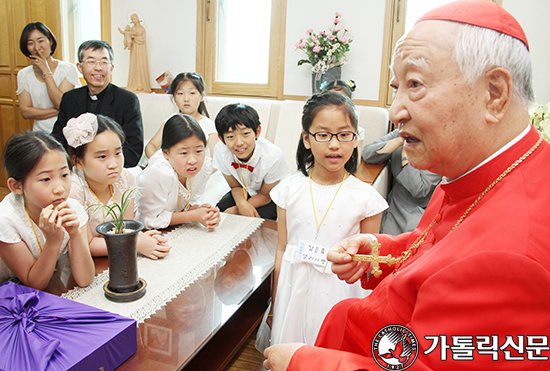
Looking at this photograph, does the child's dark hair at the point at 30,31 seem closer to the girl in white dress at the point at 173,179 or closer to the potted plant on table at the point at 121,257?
the girl in white dress at the point at 173,179

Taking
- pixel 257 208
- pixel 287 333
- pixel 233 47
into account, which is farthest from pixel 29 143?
pixel 233 47

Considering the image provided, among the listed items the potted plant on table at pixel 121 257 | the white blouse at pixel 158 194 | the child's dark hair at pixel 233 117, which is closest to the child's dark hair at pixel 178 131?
the white blouse at pixel 158 194

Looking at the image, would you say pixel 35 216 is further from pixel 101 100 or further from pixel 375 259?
pixel 101 100

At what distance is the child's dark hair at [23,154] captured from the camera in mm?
1330

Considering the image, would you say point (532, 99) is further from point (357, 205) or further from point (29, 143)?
point (29, 143)

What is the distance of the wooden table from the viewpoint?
108 centimetres

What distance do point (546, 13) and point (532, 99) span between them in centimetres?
368

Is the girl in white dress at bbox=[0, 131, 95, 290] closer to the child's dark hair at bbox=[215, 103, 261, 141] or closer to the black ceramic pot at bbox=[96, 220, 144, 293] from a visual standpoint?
the black ceramic pot at bbox=[96, 220, 144, 293]

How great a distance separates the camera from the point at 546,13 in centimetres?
356

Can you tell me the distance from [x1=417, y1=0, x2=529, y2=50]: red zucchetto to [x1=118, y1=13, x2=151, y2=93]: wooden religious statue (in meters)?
4.83

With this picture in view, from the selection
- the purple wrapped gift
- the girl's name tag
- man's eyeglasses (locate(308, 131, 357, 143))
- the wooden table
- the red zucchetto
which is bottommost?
the wooden table

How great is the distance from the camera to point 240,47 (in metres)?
4.82

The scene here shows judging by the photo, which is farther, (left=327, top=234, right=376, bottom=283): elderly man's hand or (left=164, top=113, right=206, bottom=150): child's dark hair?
(left=164, top=113, right=206, bottom=150): child's dark hair

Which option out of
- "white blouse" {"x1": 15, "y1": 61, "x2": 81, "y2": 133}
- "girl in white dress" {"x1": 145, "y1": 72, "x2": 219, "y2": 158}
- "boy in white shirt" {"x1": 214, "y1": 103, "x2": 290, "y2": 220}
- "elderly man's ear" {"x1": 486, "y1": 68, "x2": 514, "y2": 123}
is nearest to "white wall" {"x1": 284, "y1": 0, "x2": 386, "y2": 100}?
"girl in white dress" {"x1": 145, "y1": 72, "x2": 219, "y2": 158}
